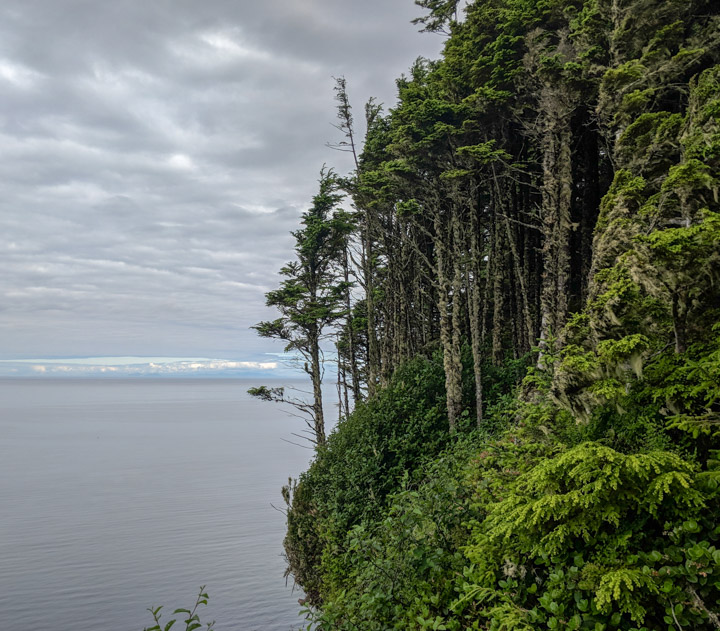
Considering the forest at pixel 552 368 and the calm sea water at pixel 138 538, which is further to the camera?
the calm sea water at pixel 138 538

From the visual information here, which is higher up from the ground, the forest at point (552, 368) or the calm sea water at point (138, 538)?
the forest at point (552, 368)

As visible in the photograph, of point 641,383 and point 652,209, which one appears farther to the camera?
point 652,209

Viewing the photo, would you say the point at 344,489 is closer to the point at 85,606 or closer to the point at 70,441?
the point at 85,606

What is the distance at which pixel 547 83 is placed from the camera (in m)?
12.1

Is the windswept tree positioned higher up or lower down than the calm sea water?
higher up

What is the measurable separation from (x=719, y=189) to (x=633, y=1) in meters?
7.39

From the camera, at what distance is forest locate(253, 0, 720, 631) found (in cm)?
413

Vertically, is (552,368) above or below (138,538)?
above

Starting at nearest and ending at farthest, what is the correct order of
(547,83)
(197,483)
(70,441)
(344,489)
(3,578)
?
1. (547,83)
2. (344,489)
3. (3,578)
4. (197,483)
5. (70,441)

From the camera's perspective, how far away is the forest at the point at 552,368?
413cm

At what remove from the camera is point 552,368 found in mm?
8320

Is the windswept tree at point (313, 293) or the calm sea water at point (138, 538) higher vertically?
the windswept tree at point (313, 293)

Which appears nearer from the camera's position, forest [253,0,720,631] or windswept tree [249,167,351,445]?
forest [253,0,720,631]

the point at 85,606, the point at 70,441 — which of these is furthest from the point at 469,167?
the point at 70,441
